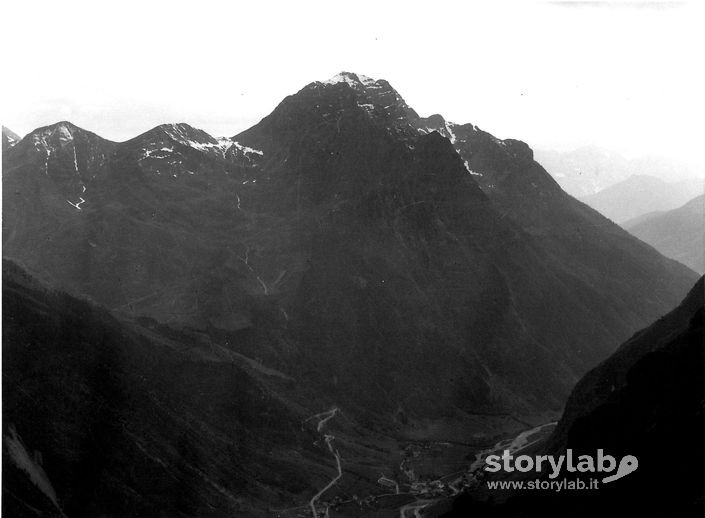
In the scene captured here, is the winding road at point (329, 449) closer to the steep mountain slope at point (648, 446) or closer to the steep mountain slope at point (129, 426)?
the steep mountain slope at point (129, 426)

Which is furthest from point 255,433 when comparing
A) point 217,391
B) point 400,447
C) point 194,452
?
point 400,447

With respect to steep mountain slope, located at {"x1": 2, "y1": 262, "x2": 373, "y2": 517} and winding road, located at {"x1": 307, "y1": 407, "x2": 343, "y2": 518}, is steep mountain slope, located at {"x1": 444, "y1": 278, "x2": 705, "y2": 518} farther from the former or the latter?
steep mountain slope, located at {"x1": 2, "y1": 262, "x2": 373, "y2": 517}

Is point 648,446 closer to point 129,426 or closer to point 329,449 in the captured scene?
point 129,426

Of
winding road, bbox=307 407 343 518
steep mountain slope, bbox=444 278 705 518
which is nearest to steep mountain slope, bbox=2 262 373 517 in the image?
winding road, bbox=307 407 343 518

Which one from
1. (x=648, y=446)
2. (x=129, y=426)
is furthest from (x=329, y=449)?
(x=648, y=446)

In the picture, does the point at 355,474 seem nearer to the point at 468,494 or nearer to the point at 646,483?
the point at 468,494

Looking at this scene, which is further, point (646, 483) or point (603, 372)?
point (603, 372)

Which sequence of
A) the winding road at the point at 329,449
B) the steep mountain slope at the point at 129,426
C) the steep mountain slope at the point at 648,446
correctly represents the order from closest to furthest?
the steep mountain slope at the point at 648,446, the steep mountain slope at the point at 129,426, the winding road at the point at 329,449

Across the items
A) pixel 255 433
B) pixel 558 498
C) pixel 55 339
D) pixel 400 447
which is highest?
A: pixel 55 339

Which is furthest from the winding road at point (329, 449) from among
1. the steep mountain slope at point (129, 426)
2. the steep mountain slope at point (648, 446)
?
the steep mountain slope at point (648, 446)
